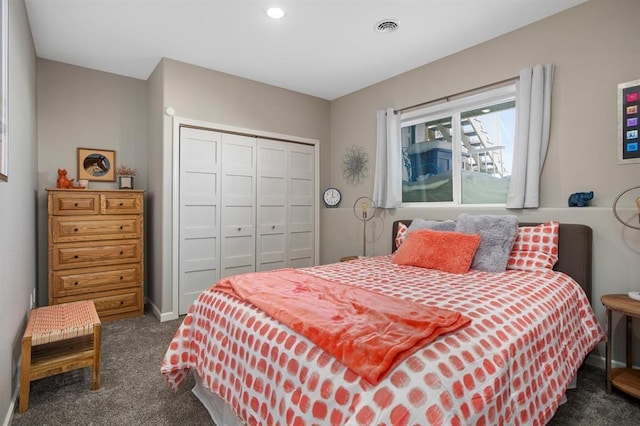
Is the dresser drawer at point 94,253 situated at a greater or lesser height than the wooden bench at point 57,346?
greater

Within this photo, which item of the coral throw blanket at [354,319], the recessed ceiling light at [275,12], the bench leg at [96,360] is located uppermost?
the recessed ceiling light at [275,12]

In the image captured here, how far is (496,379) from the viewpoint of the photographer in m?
1.12

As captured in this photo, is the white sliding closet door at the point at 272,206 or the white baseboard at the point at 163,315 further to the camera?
the white sliding closet door at the point at 272,206

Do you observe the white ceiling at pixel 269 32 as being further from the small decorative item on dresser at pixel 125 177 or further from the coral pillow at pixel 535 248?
the coral pillow at pixel 535 248

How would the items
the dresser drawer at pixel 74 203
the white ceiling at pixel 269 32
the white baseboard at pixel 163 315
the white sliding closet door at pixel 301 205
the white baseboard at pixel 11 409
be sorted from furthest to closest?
the white sliding closet door at pixel 301 205 → the white baseboard at pixel 163 315 → the dresser drawer at pixel 74 203 → the white ceiling at pixel 269 32 → the white baseboard at pixel 11 409

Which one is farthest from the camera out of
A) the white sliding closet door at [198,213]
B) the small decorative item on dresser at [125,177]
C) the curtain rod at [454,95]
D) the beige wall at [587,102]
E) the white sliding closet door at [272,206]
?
the white sliding closet door at [272,206]

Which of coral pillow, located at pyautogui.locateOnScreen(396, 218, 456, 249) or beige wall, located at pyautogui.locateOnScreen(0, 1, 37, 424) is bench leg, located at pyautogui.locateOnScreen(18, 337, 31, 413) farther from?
coral pillow, located at pyautogui.locateOnScreen(396, 218, 456, 249)

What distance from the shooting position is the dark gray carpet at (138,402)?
1.74 m

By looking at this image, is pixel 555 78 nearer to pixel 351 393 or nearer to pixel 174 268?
pixel 351 393

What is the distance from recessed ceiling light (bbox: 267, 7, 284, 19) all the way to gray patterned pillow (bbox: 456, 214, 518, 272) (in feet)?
7.36

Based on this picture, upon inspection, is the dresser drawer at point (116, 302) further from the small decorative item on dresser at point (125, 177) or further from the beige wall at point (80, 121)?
the small decorative item on dresser at point (125, 177)

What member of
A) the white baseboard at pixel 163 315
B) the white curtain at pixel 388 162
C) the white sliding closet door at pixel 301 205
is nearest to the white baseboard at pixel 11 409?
the white baseboard at pixel 163 315

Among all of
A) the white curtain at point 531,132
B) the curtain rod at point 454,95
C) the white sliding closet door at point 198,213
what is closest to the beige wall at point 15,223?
the white sliding closet door at point 198,213

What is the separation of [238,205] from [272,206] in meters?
0.46
